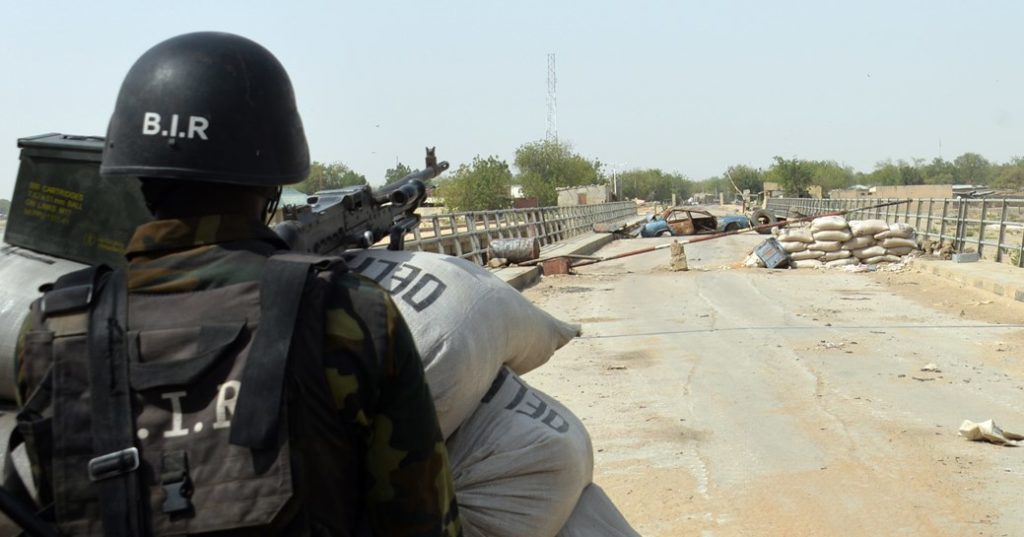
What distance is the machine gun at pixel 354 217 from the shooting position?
10.9 ft

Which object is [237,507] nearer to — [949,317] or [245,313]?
[245,313]

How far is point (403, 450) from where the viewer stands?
1462 mm

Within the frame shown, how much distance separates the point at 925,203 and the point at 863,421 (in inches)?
741

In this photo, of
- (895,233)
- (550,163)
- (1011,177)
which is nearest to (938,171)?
(1011,177)

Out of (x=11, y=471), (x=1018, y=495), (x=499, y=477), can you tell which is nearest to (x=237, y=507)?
(x=11, y=471)

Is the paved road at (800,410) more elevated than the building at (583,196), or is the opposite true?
the paved road at (800,410)

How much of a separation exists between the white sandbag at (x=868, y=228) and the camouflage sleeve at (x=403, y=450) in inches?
747

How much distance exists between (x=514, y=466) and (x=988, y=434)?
3.85m

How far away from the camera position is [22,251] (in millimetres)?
2848

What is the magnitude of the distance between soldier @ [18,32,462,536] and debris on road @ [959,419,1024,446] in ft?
15.8

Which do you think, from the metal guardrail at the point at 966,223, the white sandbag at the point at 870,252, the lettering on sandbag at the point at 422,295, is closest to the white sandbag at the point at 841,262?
the white sandbag at the point at 870,252

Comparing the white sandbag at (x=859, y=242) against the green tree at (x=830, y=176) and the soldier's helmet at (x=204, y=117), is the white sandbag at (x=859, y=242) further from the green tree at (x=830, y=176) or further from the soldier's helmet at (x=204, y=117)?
the green tree at (x=830, y=176)

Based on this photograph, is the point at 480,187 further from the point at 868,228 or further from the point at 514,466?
the point at 514,466

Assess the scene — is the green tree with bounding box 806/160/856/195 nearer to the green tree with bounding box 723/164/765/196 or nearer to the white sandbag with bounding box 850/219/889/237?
the green tree with bounding box 723/164/765/196
